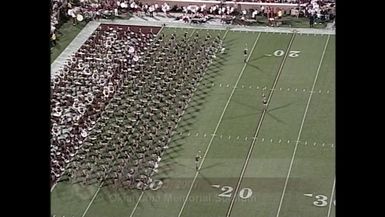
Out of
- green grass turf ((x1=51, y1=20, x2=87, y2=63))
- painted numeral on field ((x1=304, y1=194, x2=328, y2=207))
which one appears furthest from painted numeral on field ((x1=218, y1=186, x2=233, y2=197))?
green grass turf ((x1=51, y1=20, x2=87, y2=63))

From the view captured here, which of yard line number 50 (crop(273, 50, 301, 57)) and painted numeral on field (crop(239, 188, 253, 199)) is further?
yard line number 50 (crop(273, 50, 301, 57))

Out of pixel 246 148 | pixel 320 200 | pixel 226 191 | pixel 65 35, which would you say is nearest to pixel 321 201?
pixel 320 200

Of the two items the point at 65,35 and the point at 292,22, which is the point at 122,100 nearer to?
the point at 65,35

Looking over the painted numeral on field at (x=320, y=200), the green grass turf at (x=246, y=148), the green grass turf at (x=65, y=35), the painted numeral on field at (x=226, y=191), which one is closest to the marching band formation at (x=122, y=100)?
the green grass turf at (x=246, y=148)

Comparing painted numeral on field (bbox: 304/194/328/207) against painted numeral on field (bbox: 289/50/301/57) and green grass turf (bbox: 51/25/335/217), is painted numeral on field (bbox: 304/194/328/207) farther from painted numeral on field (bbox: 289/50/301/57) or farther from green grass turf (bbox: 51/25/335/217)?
painted numeral on field (bbox: 289/50/301/57)

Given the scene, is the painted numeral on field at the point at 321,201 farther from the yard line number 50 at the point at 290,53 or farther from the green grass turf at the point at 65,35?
the green grass turf at the point at 65,35
